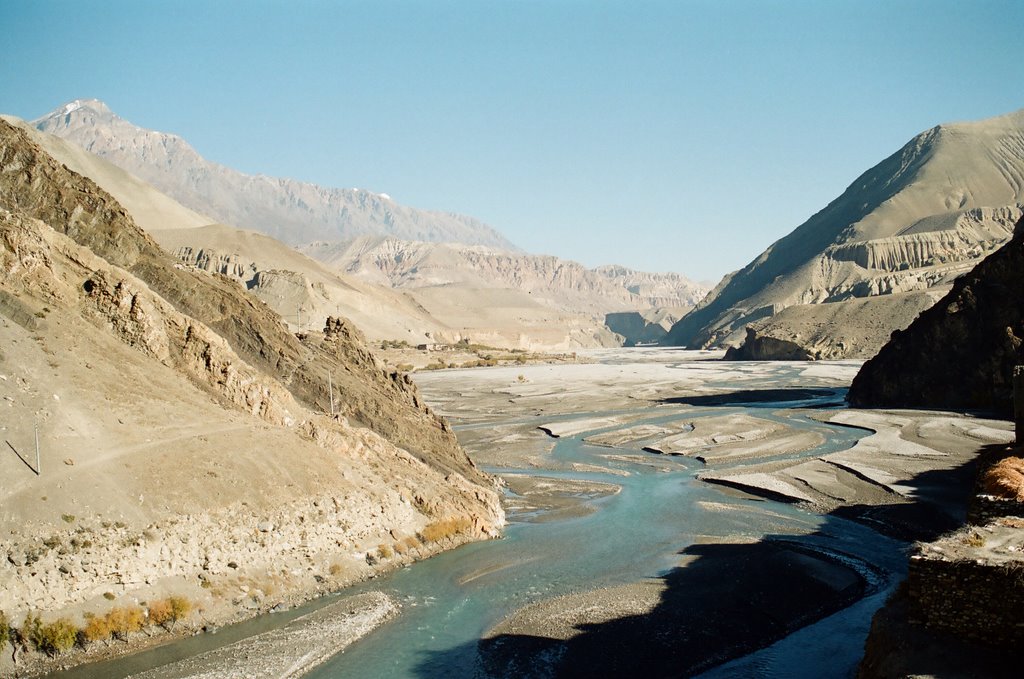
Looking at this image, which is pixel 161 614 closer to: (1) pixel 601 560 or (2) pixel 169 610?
(2) pixel 169 610

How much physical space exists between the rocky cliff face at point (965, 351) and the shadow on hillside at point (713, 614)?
32.4 metres

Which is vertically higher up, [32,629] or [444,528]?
[32,629]

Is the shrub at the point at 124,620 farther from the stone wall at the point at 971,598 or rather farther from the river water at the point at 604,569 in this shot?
the stone wall at the point at 971,598

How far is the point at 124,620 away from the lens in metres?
20.4

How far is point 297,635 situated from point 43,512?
724 cm

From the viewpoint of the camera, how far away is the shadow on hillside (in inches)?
795

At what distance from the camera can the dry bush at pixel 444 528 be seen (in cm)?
3006

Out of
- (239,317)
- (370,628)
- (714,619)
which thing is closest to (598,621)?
(714,619)

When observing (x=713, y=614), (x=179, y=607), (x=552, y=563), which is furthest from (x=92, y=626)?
(x=713, y=614)

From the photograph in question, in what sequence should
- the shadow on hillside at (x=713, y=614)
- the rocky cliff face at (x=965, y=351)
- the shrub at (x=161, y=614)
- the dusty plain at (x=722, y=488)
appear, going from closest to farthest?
the shadow on hillside at (x=713, y=614) < the shrub at (x=161, y=614) < the dusty plain at (x=722, y=488) < the rocky cliff face at (x=965, y=351)

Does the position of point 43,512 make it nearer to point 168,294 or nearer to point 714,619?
point 168,294

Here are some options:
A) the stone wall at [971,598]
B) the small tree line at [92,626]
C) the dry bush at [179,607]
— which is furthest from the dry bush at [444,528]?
the stone wall at [971,598]

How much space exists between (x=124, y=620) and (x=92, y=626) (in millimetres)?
774

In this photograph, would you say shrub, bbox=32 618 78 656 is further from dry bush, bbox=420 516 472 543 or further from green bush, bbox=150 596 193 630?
dry bush, bbox=420 516 472 543
